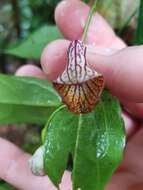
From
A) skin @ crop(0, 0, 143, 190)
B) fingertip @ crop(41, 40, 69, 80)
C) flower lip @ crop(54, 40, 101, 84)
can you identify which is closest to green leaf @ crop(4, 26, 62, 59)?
skin @ crop(0, 0, 143, 190)

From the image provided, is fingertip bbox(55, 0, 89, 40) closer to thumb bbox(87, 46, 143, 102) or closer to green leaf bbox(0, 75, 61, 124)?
green leaf bbox(0, 75, 61, 124)

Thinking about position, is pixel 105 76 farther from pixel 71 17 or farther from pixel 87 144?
pixel 71 17

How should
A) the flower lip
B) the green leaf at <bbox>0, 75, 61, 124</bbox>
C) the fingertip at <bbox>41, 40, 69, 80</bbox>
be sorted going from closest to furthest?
1. the flower lip
2. the fingertip at <bbox>41, 40, 69, 80</bbox>
3. the green leaf at <bbox>0, 75, 61, 124</bbox>

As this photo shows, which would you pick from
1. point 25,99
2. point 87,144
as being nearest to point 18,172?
point 25,99

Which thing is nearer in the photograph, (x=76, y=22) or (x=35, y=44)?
(x=76, y=22)

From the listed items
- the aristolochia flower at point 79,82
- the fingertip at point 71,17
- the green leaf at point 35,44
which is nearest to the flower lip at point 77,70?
the aristolochia flower at point 79,82

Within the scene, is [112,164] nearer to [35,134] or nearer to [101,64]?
[101,64]
